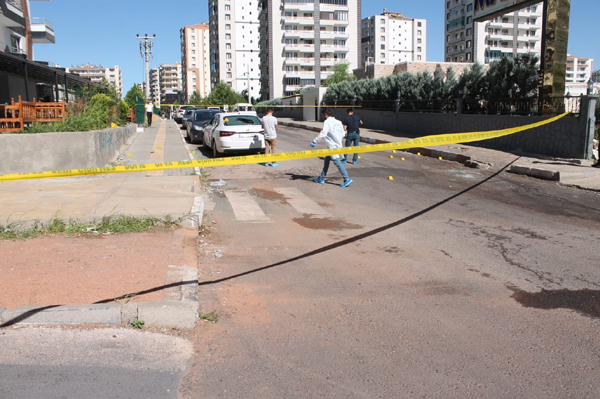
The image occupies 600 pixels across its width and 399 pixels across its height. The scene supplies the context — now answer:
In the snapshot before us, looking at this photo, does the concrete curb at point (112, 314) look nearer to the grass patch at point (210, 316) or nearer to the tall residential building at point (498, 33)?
the grass patch at point (210, 316)

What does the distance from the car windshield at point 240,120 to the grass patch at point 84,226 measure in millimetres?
9149

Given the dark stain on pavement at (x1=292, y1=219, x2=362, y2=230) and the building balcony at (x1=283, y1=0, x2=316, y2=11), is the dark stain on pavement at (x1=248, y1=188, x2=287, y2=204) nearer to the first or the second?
the dark stain on pavement at (x1=292, y1=219, x2=362, y2=230)

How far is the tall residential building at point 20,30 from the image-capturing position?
122ft

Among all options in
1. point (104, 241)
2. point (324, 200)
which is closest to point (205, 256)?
point (104, 241)

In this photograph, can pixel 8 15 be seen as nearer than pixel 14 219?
No

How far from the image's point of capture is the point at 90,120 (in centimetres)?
1423

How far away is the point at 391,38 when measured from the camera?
14975 centimetres

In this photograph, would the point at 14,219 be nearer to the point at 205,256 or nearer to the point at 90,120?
the point at 205,256

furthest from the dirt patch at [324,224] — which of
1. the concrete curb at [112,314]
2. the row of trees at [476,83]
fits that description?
the row of trees at [476,83]

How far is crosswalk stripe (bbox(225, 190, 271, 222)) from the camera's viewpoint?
872 centimetres

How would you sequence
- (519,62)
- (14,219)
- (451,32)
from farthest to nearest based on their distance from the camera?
(451,32) < (519,62) < (14,219)

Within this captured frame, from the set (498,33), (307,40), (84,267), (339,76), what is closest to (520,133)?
(84,267)

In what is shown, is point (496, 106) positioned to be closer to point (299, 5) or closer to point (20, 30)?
point (20, 30)

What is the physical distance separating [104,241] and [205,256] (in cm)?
134
